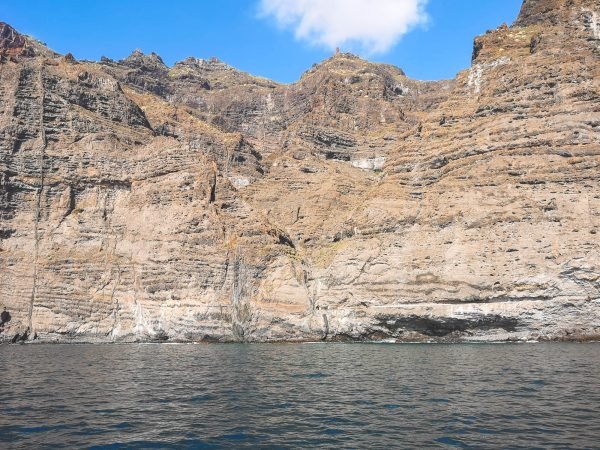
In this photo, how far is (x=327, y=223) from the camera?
86500 mm

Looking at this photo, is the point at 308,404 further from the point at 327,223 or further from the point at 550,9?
the point at 550,9

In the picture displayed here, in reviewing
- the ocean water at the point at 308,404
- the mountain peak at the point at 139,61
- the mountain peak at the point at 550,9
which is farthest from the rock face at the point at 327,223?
the mountain peak at the point at 139,61

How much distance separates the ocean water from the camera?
55.5 feet

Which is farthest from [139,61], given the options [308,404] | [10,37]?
[308,404]

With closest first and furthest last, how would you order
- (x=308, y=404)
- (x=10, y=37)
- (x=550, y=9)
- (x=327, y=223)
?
(x=308, y=404), (x=327, y=223), (x=550, y=9), (x=10, y=37)

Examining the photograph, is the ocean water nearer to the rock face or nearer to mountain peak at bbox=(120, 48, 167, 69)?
the rock face

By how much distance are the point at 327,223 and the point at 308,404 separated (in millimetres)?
63925

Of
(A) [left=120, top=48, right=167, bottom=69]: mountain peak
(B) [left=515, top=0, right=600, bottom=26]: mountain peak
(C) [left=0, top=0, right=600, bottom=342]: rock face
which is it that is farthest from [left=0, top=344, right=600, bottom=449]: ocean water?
(A) [left=120, top=48, right=167, bottom=69]: mountain peak

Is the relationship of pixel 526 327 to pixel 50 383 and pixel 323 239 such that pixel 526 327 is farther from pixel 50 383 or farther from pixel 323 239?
pixel 50 383

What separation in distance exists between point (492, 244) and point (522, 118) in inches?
795

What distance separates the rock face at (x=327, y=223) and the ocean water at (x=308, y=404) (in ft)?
86.2

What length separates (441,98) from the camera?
6088 inches

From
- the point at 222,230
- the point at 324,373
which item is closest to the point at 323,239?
the point at 222,230

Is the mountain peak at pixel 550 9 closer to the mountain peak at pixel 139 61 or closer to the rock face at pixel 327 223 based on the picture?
the rock face at pixel 327 223
